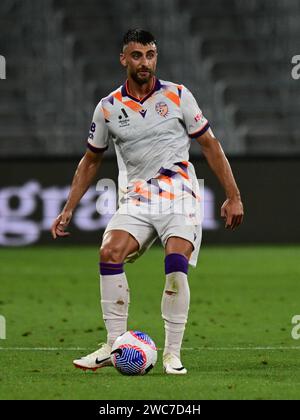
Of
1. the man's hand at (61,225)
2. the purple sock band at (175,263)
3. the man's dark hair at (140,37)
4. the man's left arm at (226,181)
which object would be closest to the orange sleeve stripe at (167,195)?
the man's left arm at (226,181)

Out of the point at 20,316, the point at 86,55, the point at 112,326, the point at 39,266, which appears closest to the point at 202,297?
the point at 20,316

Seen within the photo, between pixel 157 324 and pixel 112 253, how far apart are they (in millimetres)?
3225

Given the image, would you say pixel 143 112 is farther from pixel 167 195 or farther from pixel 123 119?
pixel 167 195

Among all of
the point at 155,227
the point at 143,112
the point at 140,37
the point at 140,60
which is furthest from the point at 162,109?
the point at 155,227

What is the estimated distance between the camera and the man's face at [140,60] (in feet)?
22.9

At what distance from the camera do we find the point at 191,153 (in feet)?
65.2

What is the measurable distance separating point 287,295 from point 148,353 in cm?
591

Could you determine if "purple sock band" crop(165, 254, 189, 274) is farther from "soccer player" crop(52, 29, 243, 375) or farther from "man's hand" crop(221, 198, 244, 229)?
"man's hand" crop(221, 198, 244, 229)

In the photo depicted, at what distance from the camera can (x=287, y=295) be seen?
12.5 meters

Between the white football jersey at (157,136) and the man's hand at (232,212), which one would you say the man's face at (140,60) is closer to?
the white football jersey at (157,136)

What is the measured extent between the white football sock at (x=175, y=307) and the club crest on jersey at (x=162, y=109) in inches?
40.0

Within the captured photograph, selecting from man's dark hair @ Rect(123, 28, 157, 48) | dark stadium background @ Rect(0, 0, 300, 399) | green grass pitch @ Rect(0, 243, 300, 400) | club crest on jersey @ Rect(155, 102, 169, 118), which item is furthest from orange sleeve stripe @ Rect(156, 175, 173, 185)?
dark stadium background @ Rect(0, 0, 300, 399)

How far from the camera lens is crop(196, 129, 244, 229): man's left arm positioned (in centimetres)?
697

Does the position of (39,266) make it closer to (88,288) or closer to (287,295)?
(88,288)
